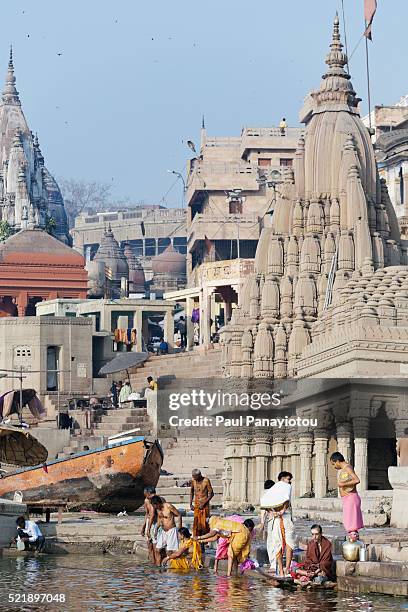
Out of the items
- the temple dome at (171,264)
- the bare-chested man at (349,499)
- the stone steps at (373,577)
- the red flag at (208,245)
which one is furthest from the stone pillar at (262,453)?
the temple dome at (171,264)

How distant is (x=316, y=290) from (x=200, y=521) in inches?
921

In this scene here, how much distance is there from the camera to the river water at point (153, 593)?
2267cm

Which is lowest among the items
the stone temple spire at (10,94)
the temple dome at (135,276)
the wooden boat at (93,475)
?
the wooden boat at (93,475)

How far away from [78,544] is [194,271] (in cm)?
6830

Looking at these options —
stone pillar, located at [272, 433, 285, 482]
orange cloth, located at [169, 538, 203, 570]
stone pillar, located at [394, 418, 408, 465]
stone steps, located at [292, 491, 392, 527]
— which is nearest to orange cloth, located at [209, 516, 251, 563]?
orange cloth, located at [169, 538, 203, 570]

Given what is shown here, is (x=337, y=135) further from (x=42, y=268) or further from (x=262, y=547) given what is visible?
(x=42, y=268)

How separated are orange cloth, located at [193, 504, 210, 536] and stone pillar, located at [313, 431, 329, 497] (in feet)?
51.3

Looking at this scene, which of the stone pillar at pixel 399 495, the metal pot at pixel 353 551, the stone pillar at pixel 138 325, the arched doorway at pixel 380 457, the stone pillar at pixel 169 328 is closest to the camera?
the metal pot at pixel 353 551

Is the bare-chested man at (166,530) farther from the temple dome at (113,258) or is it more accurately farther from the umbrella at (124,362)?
the temple dome at (113,258)

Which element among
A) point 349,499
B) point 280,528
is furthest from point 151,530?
point 349,499

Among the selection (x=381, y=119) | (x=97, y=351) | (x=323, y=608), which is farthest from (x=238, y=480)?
(x=381, y=119)

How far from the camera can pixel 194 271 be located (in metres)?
102

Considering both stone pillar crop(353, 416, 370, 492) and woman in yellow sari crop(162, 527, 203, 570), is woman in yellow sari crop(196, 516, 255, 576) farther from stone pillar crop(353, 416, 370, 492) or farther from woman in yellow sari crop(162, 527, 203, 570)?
stone pillar crop(353, 416, 370, 492)

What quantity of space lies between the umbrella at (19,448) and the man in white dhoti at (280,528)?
1353 cm
